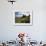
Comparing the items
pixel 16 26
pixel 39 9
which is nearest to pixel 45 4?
pixel 39 9

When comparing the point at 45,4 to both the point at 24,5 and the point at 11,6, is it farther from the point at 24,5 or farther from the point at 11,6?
the point at 11,6

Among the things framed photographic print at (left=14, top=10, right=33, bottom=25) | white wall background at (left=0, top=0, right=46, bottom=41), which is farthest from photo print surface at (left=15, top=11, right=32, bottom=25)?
white wall background at (left=0, top=0, right=46, bottom=41)

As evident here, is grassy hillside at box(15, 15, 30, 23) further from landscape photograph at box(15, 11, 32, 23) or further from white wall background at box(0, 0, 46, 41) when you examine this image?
white wall background at box(0, 0, 46, 41)

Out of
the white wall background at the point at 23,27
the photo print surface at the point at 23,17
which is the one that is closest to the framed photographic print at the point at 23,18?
the photo print surface at the point at 23,17

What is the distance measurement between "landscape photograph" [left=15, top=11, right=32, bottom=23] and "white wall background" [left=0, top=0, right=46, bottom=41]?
0.50 ft

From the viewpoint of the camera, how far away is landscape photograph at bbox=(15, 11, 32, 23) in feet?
15.6

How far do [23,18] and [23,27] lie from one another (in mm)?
330

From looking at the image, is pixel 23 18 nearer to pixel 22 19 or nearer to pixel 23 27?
pixel 22 19

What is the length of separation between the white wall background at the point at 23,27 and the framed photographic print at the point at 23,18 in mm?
143

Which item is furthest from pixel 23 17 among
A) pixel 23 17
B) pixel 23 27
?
pixel 23 27

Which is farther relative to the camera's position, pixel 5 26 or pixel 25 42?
pixel 5 26

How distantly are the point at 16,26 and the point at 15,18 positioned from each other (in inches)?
11.7

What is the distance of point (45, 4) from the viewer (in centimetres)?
470

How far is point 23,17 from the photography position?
4785 millimetres
